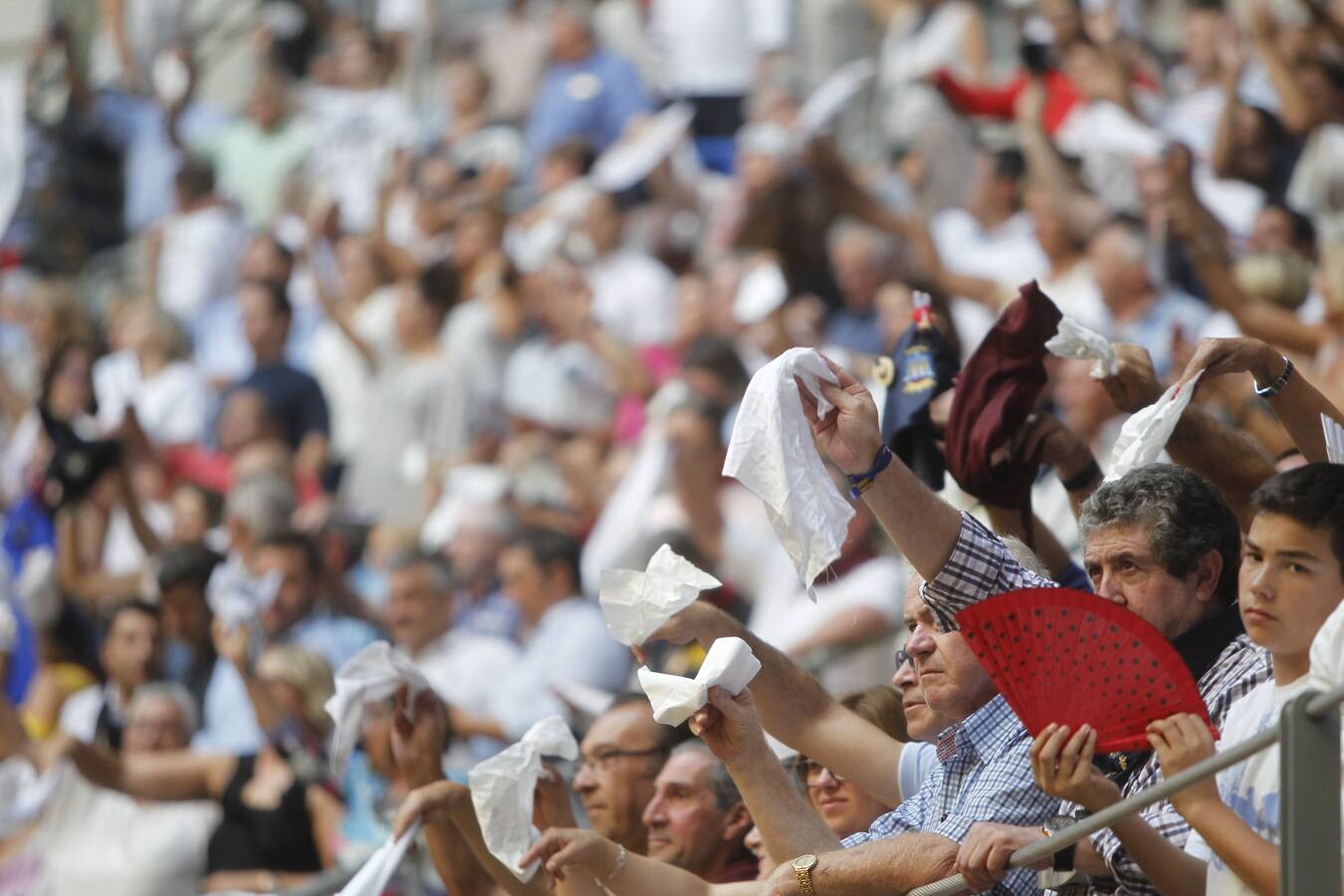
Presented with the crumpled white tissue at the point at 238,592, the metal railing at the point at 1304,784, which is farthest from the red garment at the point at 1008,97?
the metal railing at the point at 1304,784

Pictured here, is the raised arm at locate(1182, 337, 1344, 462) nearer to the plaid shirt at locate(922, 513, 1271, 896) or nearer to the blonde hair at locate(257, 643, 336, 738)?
the plaid shirt at locate(922, 513, 1271, 896)

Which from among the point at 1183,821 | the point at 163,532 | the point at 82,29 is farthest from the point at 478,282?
the point at 1183,821

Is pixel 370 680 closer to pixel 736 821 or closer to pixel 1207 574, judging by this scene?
pixel 736 821

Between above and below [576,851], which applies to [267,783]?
below

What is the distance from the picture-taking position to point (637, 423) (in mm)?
8680

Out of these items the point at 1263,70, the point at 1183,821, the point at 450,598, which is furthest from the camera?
the point at 1263,70

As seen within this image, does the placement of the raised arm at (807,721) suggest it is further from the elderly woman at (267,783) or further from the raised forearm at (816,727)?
the elderly woman at (267,783)

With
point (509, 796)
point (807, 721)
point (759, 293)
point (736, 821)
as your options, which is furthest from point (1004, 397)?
point (759, 293)

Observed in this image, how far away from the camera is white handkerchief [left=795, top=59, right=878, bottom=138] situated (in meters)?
9.50

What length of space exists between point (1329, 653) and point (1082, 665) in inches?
13.4

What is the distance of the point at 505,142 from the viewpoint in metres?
11.8

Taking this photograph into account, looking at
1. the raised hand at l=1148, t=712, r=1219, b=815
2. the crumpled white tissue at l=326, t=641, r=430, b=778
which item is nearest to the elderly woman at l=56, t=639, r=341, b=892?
the crumpled white tissue at l=326, t=641, r=430, b=778

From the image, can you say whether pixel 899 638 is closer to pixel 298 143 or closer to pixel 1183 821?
pixel 1183 821

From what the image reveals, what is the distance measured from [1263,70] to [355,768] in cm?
447
